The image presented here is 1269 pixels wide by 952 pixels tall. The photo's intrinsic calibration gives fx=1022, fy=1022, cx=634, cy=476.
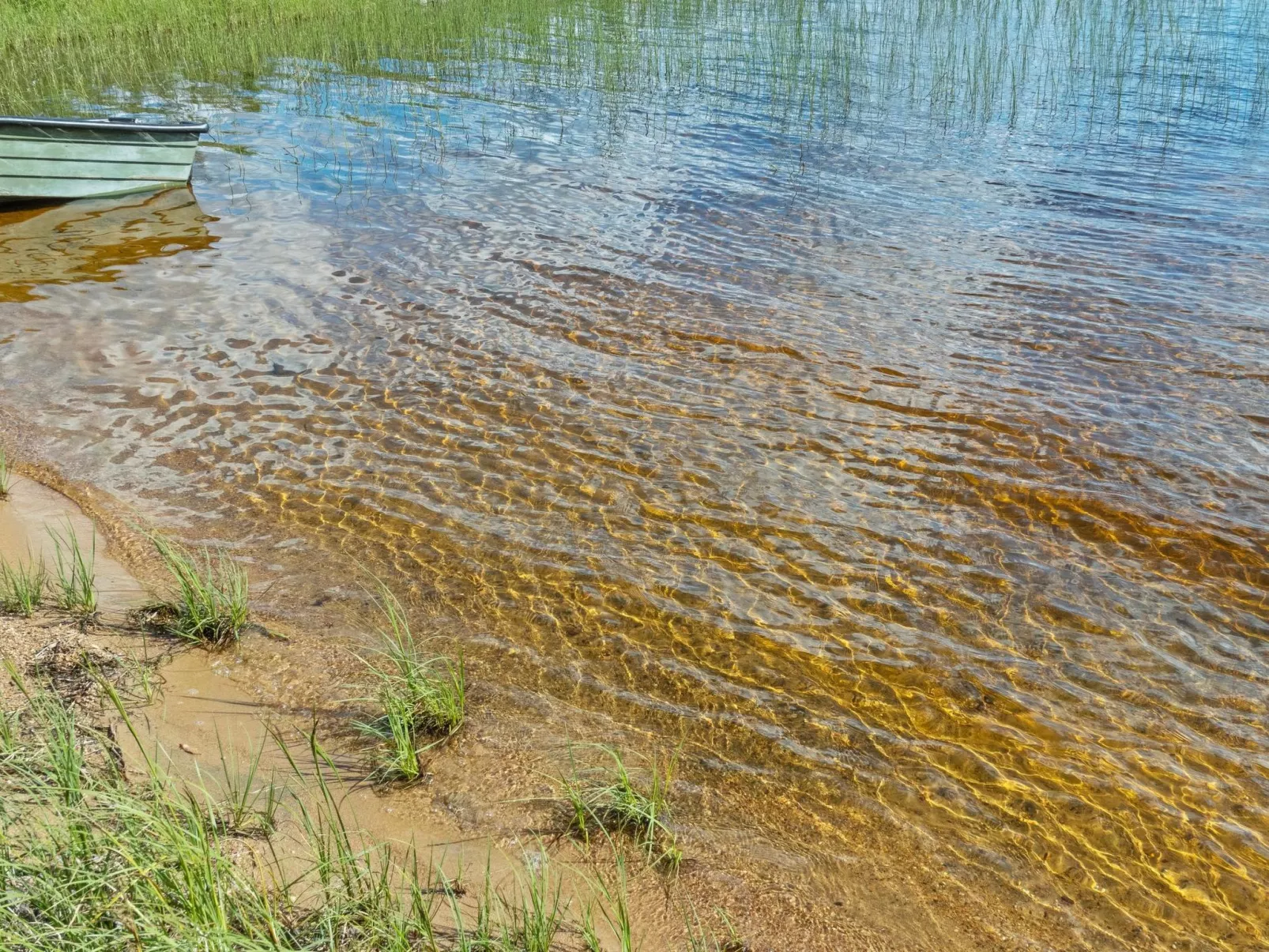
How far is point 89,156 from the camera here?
9617mm

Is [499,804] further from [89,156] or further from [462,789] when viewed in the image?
[89,156]

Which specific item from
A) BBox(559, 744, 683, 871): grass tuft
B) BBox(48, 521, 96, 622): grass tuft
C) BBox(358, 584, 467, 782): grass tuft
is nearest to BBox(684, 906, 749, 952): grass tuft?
BBox(559, 744, 683, 871): grass tuft

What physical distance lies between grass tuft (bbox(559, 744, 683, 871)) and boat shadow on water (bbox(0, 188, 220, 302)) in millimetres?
6531

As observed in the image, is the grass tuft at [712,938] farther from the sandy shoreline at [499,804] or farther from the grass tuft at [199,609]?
the grass tuft at [199,609]

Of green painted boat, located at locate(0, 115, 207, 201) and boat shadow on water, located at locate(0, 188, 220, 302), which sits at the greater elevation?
green painted boat, located at locate(0, 115, 207, 201)

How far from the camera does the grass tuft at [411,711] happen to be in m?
3.32

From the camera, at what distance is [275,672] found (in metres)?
3.86

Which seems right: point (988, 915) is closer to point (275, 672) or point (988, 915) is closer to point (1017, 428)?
point (275, 672)

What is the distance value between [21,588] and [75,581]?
293mm

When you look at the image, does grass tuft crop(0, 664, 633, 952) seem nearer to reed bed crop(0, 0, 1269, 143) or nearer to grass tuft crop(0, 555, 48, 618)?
grass tuft crop(0, 555, 48, 618)

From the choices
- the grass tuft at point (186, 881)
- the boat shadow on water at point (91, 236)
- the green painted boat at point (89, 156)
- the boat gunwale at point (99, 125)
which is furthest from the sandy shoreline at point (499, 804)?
the green painted boat at point (89, 156)

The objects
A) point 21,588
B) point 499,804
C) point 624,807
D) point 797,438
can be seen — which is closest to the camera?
point 624,807

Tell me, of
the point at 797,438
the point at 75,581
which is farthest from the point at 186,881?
the point at 797,438

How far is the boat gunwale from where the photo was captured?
8.98 m
